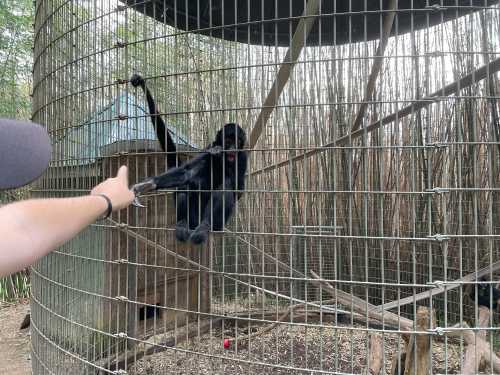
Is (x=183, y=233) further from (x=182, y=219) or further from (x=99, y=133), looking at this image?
(x=99, y=133)

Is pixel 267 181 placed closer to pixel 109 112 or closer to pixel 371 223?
pixel 371 223

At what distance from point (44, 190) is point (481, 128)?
4.07 metres

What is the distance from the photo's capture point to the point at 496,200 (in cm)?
478

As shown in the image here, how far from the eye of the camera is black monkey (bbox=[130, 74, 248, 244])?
3308mm

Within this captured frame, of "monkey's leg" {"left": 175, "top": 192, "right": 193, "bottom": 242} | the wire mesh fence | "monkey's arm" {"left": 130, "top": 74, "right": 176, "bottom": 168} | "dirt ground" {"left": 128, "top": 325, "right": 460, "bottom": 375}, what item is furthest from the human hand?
"dirt ground" {"left": 128, "top": 325, "right": 460, "bottom": 375}

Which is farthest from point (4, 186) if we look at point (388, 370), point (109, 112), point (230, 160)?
point (388, 370)

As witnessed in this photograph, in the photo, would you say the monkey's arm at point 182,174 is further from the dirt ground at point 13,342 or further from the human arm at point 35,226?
the dirt ground at point 13,342

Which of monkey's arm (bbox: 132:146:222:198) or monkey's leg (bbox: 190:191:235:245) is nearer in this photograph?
monkey's arm (bbox: 132:146:222:198)

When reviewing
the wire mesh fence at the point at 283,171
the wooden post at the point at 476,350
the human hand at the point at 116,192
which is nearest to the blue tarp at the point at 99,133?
the wire mesh fence at the point at 283,171

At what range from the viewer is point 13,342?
5.52 m

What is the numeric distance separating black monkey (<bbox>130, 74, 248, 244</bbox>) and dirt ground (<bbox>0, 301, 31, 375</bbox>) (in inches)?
100

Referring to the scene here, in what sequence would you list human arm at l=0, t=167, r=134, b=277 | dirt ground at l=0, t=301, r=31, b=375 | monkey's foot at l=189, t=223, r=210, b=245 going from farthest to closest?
dirt ground at l=0, t=301, r=31, b=375 < monkey's foot at l=189, t=223, r=210, b=245 < human arm at l=0, t=167, r=134, b=277

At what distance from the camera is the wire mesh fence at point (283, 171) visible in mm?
2742

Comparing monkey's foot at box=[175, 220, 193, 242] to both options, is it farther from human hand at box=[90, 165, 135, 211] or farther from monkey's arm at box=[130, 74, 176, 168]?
human hand at box=[90, 165, 135, 211]
